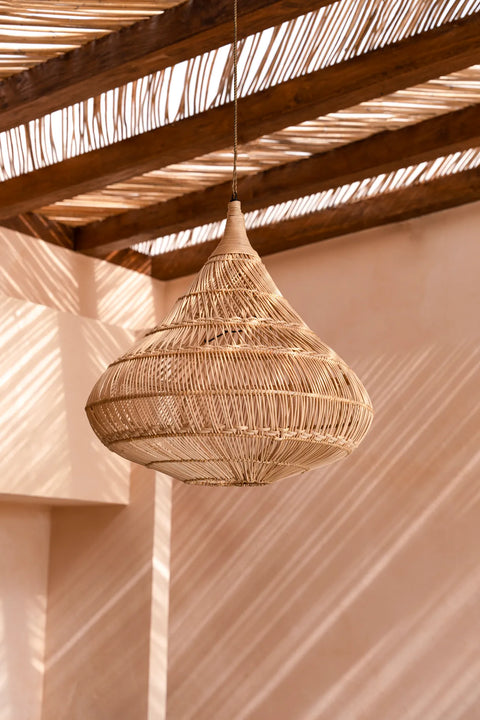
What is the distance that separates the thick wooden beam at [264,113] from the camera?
3.34 m

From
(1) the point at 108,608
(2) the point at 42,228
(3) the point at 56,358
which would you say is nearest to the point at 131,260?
(2) the point at 42,228

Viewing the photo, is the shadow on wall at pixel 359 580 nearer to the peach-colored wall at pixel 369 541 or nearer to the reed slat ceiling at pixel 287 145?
the peach-colored wall at pixel 369 541

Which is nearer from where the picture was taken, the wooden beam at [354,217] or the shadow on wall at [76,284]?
the wooden beam at [354,217]

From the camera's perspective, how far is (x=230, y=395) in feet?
7.58

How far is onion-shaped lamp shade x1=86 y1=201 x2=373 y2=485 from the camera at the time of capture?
7.61 ft

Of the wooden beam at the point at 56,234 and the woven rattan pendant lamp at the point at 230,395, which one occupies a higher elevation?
the wooden beam at the point at 56,234

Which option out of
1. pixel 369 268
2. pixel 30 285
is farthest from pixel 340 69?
pixel 30 285

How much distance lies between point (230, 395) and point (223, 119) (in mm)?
1906

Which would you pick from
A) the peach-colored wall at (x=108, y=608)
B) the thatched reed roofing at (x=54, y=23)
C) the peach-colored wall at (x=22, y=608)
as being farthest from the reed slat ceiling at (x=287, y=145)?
the peach-colored wall at (x=22, y=608)

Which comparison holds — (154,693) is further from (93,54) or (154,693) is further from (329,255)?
(93,54)

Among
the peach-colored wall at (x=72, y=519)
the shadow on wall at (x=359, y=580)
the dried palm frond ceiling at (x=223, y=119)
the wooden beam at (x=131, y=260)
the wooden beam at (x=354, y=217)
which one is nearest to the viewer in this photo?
the dried palm frond ceiling at (x=223, y=119)

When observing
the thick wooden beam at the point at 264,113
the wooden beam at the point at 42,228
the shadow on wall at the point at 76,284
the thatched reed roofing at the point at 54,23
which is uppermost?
the thatched reed roofing at the point at 54,23

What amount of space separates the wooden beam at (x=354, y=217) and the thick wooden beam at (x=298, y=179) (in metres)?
0.41

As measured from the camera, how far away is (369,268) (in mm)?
4906
